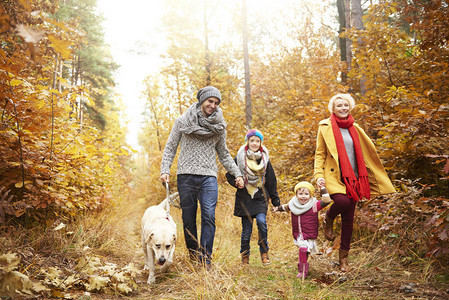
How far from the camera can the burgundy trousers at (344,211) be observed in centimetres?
389

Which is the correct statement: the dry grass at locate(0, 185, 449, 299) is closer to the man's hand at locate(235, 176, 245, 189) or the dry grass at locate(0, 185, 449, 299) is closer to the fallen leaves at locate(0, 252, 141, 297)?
the fallen leaves at locate(0, 252, 141, 297)

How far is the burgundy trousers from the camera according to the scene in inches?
153

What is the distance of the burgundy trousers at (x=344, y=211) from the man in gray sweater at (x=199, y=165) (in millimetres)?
1469

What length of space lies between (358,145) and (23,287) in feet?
11.8

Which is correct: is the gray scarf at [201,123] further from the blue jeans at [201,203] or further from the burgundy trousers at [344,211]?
the burgundy trousers at [344,211]

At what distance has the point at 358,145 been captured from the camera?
13.2ft

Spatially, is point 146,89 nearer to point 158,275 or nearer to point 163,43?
point 163,43

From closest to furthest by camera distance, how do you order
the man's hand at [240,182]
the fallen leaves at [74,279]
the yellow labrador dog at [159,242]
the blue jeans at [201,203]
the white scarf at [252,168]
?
1. the fallen leaves at [74,279]
2. the yellow labrador dog at [159,242]
3. the blue jeans at [201,203]
4. the man's hand at [240,182]
5. the white scarf at [252,168]

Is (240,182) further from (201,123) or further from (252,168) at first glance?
(201,123)

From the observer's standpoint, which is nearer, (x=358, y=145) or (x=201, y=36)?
(x=358, y=145)

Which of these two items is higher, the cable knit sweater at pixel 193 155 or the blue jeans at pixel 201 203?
the cable knit sweater at pixel 193 155

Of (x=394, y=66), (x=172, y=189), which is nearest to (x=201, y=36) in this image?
(x=172, y=189)

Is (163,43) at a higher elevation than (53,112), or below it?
higher

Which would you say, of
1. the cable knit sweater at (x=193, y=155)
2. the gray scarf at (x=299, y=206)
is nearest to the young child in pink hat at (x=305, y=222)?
the gray scarf at (x=299, y=206)
